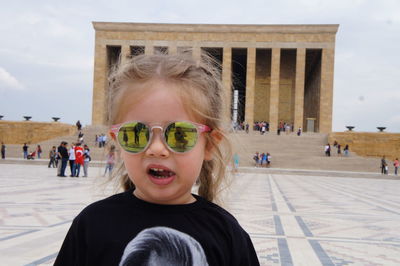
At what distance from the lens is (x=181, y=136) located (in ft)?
4.47

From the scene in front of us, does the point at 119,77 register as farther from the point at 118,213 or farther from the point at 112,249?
the point at 112,249

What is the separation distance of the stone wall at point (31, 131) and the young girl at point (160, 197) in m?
34.8

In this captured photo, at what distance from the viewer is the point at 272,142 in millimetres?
31344

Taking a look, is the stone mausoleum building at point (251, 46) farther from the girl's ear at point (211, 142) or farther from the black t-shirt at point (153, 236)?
the black t-shirt at point (153, 236)

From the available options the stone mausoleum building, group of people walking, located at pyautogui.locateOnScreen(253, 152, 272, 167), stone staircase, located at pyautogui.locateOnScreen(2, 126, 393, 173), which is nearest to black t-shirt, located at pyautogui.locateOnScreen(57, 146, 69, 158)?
stone staircase, located at pyautogui.locateOnScreen(2, 126, 393, 173)

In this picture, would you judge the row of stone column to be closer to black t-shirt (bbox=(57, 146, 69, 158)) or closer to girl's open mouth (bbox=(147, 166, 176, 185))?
black t-shirt (bbox=(57, 146, 69, 158))

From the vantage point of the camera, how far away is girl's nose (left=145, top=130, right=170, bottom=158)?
132 centimetres

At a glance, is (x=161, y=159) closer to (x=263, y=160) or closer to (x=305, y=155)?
(x=263, y=160)

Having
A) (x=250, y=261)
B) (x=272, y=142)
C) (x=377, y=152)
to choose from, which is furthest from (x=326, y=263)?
(x=377, y=152)

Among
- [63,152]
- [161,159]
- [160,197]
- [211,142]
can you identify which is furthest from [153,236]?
[63,152]

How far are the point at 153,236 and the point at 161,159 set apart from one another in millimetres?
237

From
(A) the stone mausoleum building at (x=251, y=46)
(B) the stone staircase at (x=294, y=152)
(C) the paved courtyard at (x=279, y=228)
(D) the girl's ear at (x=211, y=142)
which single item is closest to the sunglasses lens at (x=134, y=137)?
(D) the girl's ear at (x=211, y=142)

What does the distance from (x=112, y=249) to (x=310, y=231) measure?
389 cm

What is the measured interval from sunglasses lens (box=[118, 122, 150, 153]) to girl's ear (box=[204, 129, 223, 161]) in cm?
28
